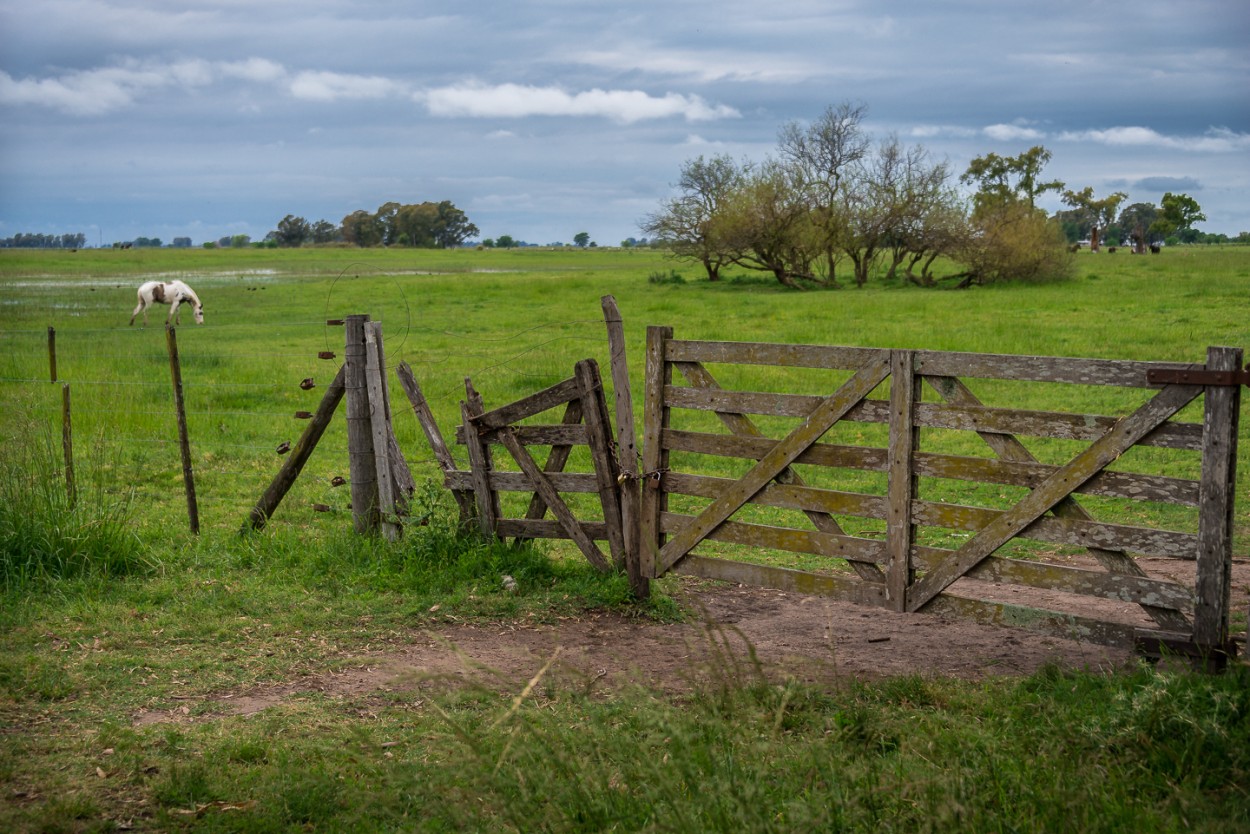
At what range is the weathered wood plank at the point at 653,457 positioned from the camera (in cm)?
→ 852

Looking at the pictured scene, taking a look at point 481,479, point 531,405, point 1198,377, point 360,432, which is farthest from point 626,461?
point 1198,377

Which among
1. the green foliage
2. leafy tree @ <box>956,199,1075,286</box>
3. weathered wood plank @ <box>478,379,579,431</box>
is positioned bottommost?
weathered wood plank @ <box>478,379,579,431</box>

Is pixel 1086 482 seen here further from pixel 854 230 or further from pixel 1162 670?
pixel 854 230

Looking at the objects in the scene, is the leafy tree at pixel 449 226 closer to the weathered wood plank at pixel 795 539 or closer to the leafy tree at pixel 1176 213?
the leafy tree at pixel 1176 213

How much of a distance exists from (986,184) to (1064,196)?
36.5 meters

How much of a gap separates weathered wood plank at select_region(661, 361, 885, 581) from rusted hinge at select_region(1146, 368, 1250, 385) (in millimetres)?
2263

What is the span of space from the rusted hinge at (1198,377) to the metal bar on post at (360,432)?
20.6ft

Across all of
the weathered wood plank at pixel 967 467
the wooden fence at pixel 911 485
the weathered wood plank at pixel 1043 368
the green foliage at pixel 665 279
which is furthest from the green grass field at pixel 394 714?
the green foliage at pixel 665 279

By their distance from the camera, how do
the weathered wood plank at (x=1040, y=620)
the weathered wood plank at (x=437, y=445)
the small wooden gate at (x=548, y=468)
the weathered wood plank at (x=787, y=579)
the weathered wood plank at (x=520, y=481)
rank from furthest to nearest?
the weathered wood plank at (x=437, y=445), the weathered wood plank at (x=520, y=481), the small wooden gate at (x=548, y=468), the weathered wood plank at (x=787, y=579), the weathered wood plank at (x=1040, y=620)

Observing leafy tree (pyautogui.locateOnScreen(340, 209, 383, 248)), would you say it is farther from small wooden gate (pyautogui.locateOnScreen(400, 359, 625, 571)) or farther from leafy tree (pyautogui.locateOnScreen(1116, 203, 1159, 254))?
small wooden gate (pyautogui.locateOnScreen(400, 359, 625, 571))

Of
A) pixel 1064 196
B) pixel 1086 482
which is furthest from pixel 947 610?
pixel 1064 196

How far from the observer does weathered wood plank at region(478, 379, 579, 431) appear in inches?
346

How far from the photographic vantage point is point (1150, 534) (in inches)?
257

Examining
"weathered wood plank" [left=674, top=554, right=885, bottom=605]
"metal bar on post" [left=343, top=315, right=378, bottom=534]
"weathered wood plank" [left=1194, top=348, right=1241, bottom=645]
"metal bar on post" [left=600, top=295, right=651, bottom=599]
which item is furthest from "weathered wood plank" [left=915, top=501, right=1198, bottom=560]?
"metal bar on post" [left=343, top=315, right=378, bottom=534]
